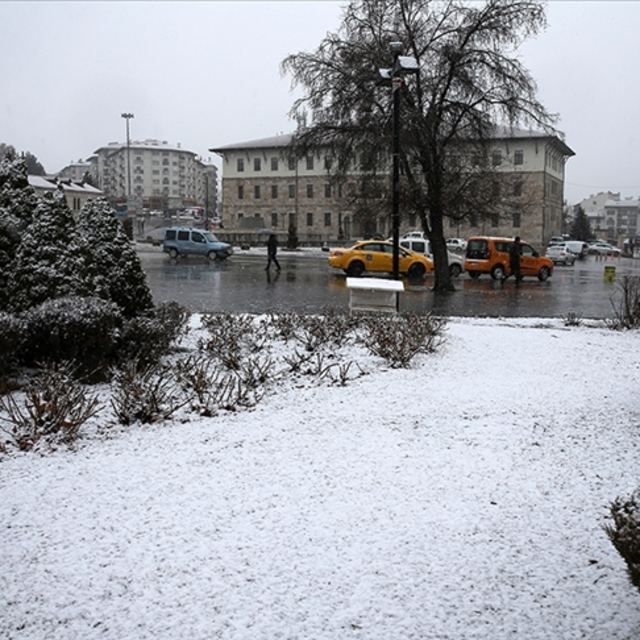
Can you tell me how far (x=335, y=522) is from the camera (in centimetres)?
413

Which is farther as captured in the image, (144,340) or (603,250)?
(603,250)

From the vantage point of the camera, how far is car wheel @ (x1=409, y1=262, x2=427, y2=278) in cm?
2866

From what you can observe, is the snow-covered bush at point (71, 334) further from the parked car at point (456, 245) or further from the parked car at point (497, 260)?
the parked car at point (456, 245)

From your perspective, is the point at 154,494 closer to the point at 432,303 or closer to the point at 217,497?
the point at 217,497

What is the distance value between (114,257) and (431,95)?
14285mm

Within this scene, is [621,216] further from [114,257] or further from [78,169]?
[114,257]

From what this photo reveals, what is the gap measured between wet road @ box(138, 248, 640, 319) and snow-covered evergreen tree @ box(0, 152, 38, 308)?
6.14m

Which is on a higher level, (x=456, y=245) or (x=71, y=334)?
(x=456, y=245)

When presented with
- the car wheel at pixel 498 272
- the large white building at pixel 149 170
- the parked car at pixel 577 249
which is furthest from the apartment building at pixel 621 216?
the car wheel at pixel 498 272

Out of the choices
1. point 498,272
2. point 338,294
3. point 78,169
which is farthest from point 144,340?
point 78,169

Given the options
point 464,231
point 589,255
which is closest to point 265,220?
point 464,231

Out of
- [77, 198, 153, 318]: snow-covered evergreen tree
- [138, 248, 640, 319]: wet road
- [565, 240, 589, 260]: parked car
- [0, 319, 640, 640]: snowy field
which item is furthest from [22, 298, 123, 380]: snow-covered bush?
[565, 240, 589, 260]: parked car

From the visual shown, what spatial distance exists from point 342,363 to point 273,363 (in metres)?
0.94

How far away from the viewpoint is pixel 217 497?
4.48 meters
